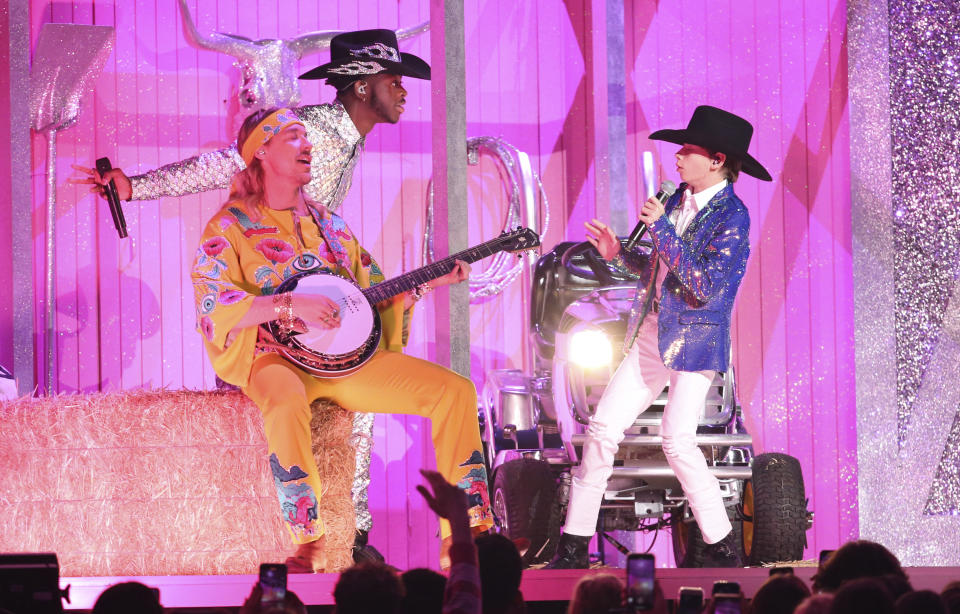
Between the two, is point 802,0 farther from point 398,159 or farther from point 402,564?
point 402,564

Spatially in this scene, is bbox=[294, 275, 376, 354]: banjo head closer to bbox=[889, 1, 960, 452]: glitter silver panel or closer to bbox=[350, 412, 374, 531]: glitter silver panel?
bbox=[350, 412, 374, 531]: glitter silver panel

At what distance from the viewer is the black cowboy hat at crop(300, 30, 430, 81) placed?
5480mm

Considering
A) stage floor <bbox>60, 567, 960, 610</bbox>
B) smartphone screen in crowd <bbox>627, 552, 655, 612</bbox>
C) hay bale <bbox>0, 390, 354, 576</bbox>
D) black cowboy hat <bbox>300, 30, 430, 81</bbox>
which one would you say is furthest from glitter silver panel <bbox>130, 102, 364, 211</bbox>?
smartphone screen in crowd <bbox>627, 552, 655, 612</bbox>

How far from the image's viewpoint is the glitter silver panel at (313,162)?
542 centimetres


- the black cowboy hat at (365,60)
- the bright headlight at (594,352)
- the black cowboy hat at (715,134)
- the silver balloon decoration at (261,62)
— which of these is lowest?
the bright headlight at (594,352)

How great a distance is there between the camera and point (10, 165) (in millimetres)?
6703

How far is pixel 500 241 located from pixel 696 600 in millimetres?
2391

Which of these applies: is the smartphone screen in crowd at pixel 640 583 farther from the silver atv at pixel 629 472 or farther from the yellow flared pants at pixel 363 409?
the silver atv at pixel 629 472

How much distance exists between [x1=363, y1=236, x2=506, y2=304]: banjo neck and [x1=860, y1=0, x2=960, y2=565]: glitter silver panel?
10.5 ft

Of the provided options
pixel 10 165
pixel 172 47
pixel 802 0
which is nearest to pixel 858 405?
pixel 802 0

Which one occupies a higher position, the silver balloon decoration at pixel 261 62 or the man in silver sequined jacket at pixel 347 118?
the silver balloon decoration at pixel 261 62

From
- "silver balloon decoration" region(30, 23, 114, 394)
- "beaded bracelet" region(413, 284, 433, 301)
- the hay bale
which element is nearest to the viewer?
the hay bale

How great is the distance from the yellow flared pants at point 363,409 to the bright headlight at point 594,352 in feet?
2.44

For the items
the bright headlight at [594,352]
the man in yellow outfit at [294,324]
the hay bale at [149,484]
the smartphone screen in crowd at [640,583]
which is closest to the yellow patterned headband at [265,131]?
the man in yellow outfit at [294,324]
